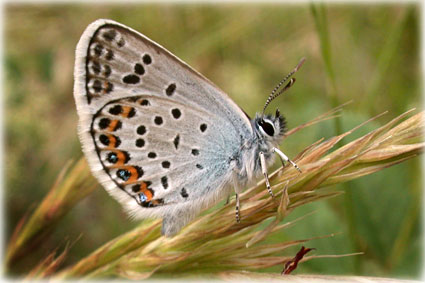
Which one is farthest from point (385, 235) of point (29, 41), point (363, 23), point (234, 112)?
point (29, 41)

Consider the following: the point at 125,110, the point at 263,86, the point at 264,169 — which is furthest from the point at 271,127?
the point at 263,86

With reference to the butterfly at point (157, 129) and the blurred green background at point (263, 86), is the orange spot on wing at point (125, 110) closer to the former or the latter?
the butterfly at point (157, 129)

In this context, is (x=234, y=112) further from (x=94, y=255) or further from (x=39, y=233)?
(x=39, y=233)

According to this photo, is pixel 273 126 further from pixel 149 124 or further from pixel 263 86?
pixel 263 86

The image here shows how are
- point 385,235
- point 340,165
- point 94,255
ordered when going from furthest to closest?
point 385,235
point 94,255
point 340,165

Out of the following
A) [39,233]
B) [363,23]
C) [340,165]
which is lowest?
[39,233]

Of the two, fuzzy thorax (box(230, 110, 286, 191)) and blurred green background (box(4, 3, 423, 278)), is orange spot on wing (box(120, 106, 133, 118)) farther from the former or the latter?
blurred green background (box(4, 3, 423, 278))
